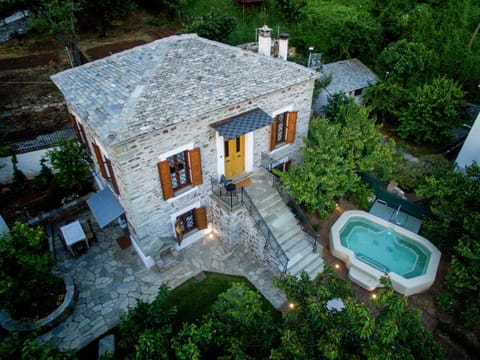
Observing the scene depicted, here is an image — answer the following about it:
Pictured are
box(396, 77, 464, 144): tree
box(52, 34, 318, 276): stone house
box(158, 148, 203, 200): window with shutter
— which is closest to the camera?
box(52, 34, 318, 276): stone house

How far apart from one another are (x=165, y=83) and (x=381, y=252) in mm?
13433

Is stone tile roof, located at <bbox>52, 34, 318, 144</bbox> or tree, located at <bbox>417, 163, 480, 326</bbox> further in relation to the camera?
tree, located at <bbox>417, 163, 480, 326</bbox>

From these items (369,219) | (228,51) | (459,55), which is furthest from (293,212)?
(459,55)

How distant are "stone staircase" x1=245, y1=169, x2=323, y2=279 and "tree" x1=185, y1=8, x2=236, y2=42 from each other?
16847 mm

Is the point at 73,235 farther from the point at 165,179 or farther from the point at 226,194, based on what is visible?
the point at 226,194

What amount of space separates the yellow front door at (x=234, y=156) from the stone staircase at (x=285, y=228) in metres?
0.97

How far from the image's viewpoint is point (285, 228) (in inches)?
622

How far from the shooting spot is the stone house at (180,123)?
A: 12852 mm

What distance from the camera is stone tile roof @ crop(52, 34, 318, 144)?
12.7 m

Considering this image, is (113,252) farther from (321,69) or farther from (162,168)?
(321,69)

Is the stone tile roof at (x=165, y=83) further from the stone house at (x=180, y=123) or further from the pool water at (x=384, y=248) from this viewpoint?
the pool water at (x=384, y=248)

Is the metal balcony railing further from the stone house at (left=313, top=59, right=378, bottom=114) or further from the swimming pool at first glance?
the stone house at (left=313, top=59, right=378, bottom=114)

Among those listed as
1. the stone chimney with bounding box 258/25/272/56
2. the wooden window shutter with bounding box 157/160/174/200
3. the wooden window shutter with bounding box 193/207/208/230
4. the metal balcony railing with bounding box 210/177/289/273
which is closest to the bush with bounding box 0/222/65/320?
the wooden window shutter with bounding box 157/160/174/200

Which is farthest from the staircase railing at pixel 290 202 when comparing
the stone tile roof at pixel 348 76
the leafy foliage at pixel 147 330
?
the stone tile roof at pixel 348 76
